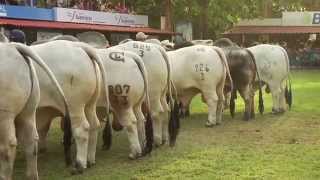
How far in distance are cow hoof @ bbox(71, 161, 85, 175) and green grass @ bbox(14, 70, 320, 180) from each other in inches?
3.5

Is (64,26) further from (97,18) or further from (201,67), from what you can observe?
(201,67)

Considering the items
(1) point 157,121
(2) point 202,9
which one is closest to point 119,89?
(1) point 157,121

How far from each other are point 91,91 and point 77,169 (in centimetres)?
101

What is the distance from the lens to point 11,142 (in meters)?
6.45

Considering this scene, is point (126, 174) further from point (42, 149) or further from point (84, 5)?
point (84, 5)

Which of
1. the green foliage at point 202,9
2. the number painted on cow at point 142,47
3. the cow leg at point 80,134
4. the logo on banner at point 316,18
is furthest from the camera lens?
the logo on banner at point 316,18

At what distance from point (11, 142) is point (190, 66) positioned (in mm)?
5947

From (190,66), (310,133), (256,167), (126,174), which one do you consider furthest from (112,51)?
(310,133)

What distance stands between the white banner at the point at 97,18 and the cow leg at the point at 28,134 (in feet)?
57.7

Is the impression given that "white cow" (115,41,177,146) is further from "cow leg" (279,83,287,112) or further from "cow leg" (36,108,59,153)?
"cow leg" (279,83,287,112)

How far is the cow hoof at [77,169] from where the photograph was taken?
7.86 m

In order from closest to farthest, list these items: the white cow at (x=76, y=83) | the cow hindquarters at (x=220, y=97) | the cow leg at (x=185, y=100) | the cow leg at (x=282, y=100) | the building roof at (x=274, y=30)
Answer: the white cow at (x=76, y=83) < the cow hindquarters at (x=220, y=97) < the cow leg at (x=185, y=100) < the cow leg at (x=282, y=100) < the building roof at (x=274, y=30)

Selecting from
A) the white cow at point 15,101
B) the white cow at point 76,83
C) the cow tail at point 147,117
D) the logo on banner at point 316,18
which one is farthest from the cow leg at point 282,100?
the logo on banner at point 316,18

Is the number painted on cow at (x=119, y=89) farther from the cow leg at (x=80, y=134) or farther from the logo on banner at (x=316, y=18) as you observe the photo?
the logo on banner at (x=316, y=18)
